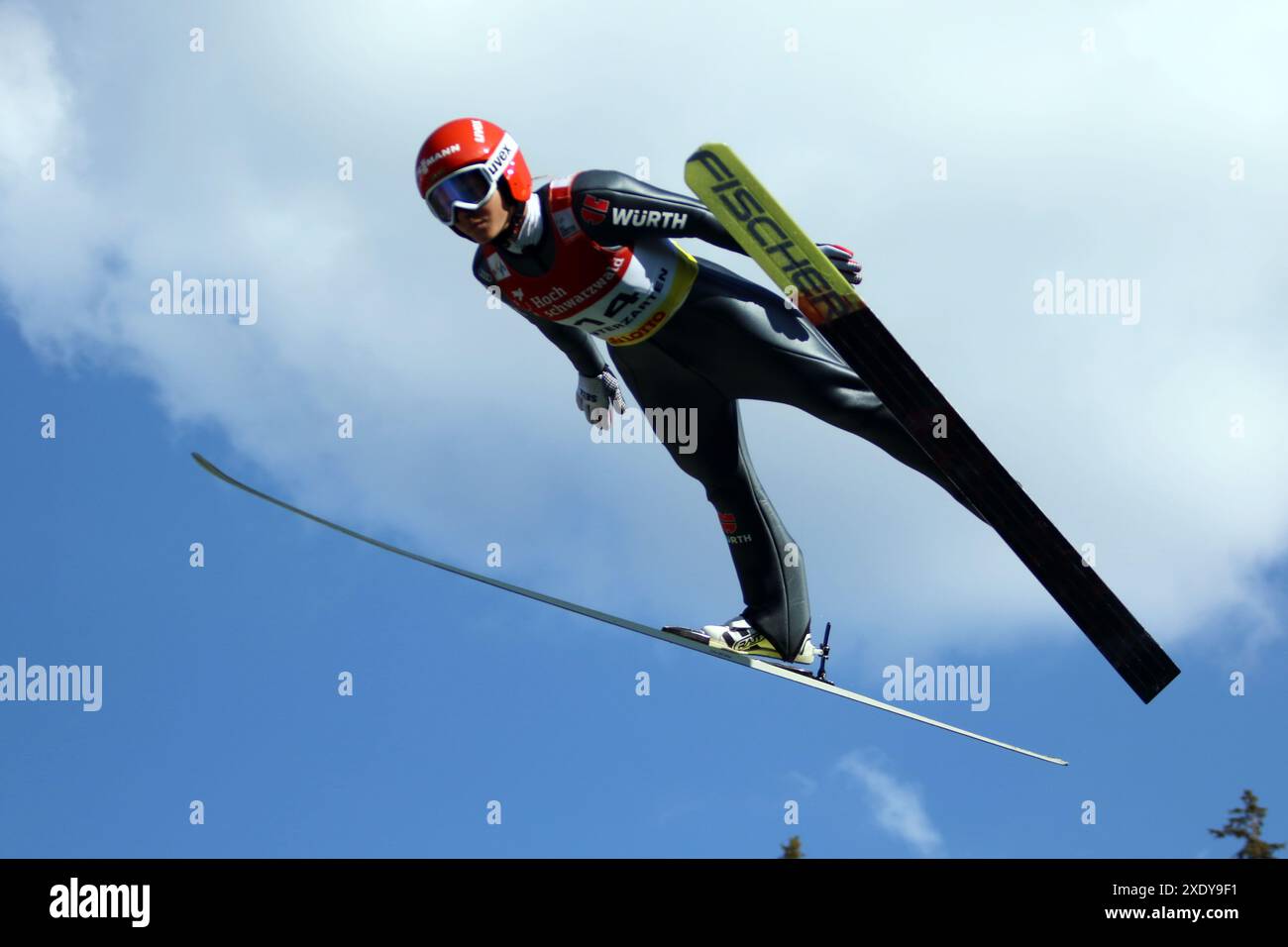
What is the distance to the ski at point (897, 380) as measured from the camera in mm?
8664

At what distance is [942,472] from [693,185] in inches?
80.0

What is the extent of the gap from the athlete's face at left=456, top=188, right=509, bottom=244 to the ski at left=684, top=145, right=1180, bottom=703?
Result: 988mm

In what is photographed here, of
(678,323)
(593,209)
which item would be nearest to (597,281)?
(593,209)

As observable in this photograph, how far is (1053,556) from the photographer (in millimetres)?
9070

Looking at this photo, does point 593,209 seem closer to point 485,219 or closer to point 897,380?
point 485,219

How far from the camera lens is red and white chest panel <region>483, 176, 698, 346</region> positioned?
8836 millimetres

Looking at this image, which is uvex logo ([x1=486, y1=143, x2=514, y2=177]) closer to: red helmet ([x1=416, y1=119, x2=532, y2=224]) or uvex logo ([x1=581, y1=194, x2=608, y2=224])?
red helmet ([x1=416, y1=119, x2=532, y2=224])

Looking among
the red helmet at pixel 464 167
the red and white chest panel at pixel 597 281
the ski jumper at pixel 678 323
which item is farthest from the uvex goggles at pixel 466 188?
the red and white chest panel at pixel 597 281

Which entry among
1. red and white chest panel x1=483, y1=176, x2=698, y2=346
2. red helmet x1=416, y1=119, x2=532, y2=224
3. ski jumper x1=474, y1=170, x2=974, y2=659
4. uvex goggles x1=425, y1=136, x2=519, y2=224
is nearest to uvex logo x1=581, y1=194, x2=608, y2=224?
ski jumper x1=474, y1=170, x2=974, y2=659

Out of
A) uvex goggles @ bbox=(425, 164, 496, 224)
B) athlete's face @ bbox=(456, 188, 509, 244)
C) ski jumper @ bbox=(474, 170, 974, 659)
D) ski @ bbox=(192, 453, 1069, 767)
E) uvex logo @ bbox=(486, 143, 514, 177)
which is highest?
uvex logo @ bbox=(486, 143, 514, 177)

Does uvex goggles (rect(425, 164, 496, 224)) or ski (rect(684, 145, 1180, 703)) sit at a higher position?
uvex goggles (rect(425, 164, 496, 224))

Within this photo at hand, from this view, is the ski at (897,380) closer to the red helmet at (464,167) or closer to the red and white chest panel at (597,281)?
the red and white chest panel at (597,281)
